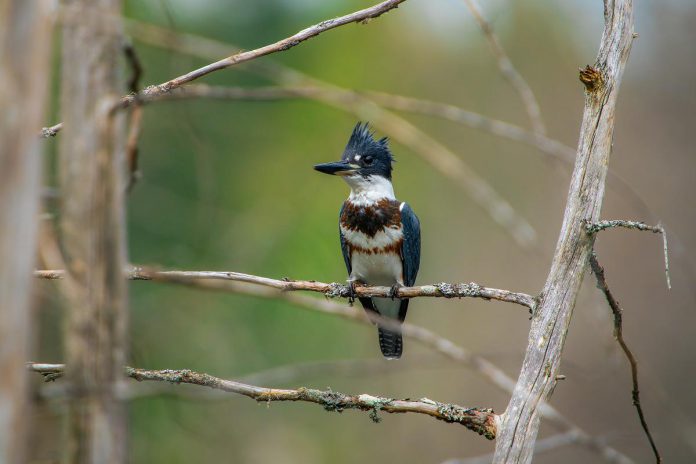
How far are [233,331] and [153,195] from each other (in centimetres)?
187

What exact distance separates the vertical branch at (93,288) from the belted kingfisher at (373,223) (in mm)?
2853

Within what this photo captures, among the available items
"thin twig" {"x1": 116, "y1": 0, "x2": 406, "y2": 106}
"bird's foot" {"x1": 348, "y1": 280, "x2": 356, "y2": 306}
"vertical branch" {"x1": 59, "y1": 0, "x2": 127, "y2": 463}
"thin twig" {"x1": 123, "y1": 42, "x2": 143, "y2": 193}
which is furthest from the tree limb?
"vertical branch" {"x1": 59, "y1": 0, "x2": 127, "y2": 463}

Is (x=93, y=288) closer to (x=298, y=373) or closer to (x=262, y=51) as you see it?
(x=262, y=51)

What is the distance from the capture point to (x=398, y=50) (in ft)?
40.8

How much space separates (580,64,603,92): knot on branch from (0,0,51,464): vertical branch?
1270 millimetres

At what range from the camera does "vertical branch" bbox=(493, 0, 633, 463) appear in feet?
5.72

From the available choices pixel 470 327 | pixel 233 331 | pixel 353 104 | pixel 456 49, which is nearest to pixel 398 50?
pixel 456 49

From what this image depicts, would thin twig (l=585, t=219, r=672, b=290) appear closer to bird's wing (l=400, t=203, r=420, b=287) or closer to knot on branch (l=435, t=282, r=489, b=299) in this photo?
knot on branch (l=435, t=282, r=489, b=299)

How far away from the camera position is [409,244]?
4.05 m

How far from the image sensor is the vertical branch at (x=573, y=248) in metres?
1.74

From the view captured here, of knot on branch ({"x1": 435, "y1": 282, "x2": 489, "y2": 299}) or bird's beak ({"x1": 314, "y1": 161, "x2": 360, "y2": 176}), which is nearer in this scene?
knot on branch ({"x1": 435, "y1": 282, "x2": 489, "y2": 299})

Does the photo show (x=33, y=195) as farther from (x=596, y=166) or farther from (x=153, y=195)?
(x=153, y=195)

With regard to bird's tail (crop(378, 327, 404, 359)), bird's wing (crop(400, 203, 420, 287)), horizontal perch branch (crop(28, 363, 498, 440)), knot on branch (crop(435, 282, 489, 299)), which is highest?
bird's wing (crop(400, 203, 420, 287))

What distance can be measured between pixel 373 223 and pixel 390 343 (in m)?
0.78
